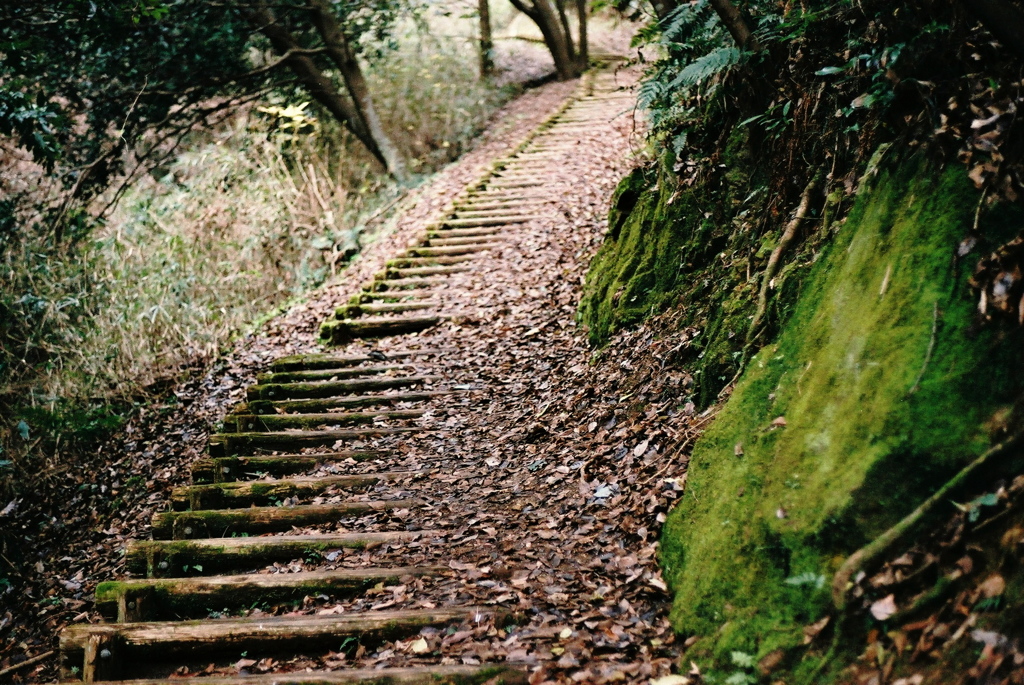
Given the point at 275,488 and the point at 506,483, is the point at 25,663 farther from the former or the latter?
the point at 506,483

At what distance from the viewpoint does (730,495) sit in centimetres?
326

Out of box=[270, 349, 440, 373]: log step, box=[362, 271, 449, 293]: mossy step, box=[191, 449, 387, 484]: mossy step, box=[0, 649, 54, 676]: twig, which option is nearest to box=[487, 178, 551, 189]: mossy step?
box=[362, 271, 449, 293]: mossy step

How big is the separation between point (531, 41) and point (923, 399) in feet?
74.5

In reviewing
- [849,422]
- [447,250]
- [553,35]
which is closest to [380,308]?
[447,250]

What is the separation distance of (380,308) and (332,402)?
2.64 meters

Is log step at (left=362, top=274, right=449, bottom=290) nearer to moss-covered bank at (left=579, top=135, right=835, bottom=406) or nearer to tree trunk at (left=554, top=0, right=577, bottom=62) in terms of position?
moss-covered bank at (left=579, top=135, right=835, bottom=406)

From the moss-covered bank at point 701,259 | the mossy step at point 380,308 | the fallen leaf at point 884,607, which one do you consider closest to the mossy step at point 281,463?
the moss-covered bank at point 701,259

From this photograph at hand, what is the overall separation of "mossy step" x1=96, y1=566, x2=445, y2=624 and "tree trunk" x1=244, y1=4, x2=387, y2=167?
11.2m

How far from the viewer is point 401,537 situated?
15.1 feet

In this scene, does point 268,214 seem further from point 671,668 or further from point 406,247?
point 671,668

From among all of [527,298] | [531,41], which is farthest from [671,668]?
[531,41]

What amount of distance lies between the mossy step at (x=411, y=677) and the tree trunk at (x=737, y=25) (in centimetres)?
386

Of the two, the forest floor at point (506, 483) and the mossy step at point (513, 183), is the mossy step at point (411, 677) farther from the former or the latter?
the mossy step at point (513, 183)

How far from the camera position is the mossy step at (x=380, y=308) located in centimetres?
951
